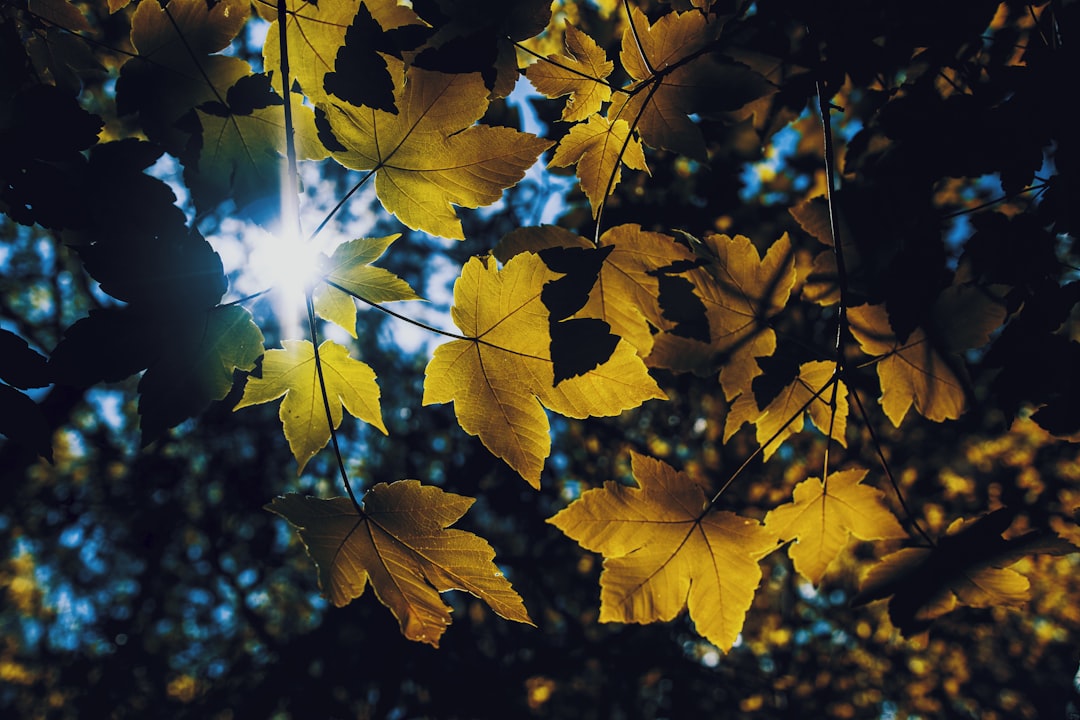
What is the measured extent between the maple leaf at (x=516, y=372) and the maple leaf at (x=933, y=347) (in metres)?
0.62

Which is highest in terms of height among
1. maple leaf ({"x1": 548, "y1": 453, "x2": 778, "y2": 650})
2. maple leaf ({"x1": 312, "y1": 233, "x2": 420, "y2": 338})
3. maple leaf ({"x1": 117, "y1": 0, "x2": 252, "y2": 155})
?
maple leaf ({"x1": 117, "y1": 0, "x2": 252, "y2": 155})

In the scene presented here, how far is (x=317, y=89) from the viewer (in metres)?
1.05

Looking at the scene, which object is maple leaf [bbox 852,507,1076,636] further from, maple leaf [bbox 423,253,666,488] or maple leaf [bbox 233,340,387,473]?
maple leaf [bbox 233,340,387,473]

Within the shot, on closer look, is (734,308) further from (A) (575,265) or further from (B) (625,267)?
(A) (575,265)

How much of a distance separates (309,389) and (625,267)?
690mm

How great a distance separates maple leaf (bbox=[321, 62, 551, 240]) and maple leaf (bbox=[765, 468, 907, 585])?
96 centimetres

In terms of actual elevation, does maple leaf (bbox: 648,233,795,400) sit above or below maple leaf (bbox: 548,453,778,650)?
above

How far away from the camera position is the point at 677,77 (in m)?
1.06

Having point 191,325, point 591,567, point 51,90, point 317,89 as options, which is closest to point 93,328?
point 191,325

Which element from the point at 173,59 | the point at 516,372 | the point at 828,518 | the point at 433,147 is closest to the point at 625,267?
the point at 516,372

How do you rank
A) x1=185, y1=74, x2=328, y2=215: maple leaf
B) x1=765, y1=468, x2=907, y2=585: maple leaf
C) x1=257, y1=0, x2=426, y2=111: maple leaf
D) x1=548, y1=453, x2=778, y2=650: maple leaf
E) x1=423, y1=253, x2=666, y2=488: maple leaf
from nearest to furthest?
x1=257, y1=0, x2=426, y2=111: maple leaf < x1=423, y1=253, x2=666, y2=488: maple leaf < x1=185, y1=74, x2=328, y2=215: maple leaf < x1=548, y1=453, x2=778, y2=650: maple leaf < x1=765, y1=468, x2=907, y2=585: maple leaf

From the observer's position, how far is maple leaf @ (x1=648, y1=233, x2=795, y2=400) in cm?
121

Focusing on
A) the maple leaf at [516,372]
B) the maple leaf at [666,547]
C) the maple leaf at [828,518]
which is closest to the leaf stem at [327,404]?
the maple leaf at [516,372]

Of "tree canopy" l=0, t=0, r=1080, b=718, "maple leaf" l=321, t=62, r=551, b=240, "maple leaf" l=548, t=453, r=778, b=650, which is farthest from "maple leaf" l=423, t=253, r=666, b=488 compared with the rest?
"maple leaf" l=548, t=453, r=778, b=650
